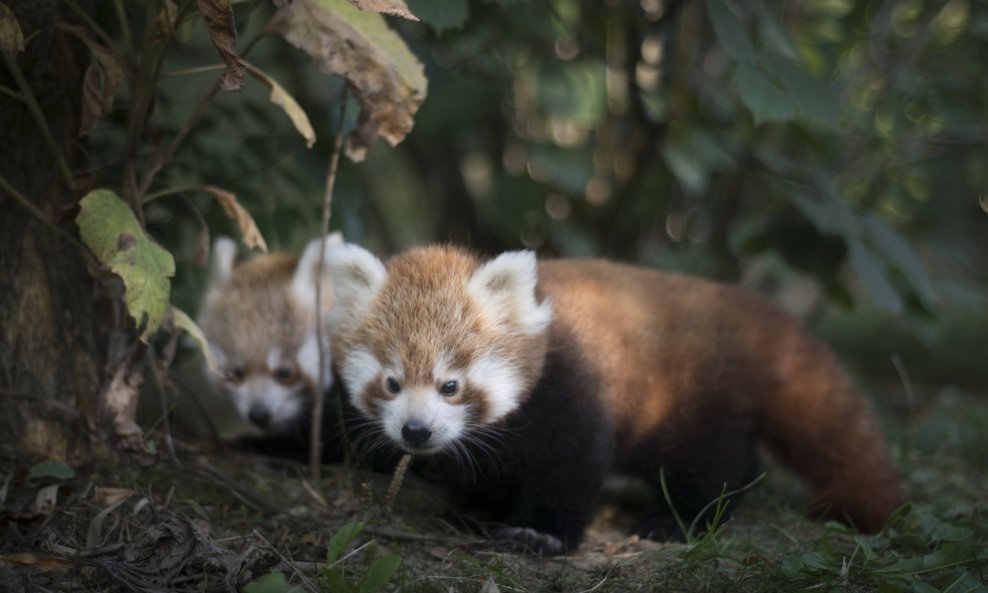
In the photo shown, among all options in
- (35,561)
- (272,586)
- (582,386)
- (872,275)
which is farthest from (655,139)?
(35,561)

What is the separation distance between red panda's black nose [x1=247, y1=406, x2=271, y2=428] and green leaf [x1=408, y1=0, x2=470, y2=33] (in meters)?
1.63

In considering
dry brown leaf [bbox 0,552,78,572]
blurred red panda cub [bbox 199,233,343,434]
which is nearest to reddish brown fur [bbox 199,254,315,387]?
blurred red panda cub [bbox 199,233,343,434]

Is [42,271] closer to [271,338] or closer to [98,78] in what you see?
[98,78]

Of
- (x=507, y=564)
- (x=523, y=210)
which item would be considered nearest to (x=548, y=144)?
(x=523, y=210)

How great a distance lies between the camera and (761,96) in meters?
3.08

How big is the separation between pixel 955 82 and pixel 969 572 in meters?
3.27

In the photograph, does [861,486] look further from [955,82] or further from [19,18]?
[19,18]

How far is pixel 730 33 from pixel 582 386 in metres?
1.31

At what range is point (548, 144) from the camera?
16.2ft

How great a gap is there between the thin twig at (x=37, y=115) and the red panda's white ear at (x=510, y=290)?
49.0 inches

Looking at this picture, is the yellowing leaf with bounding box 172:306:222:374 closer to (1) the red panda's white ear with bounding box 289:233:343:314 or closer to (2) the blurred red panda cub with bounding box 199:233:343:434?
(2) the blurred red panda cub with bounding box 199:233:343:434

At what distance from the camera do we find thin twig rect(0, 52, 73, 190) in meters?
2.48

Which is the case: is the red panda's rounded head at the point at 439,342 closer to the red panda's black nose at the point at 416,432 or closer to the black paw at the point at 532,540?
the red panda's black nose at the point at 416,432

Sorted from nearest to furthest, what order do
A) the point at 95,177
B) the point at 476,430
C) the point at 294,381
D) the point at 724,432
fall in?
1. the point at 476,430
2. the point at 95,177
3. the point at 724,432
4. the point at 294,381
